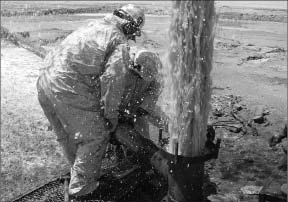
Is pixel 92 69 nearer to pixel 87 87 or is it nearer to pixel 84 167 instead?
pixel 87 87

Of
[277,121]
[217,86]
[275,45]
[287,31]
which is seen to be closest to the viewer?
[277,121]

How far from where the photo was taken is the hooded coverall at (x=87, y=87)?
3.43 metres

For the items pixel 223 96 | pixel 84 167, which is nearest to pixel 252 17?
pixel 223 96

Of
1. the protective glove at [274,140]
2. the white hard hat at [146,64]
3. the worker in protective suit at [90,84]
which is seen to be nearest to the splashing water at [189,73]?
the white hard hat at [146,64]

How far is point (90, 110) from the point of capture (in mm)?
3643

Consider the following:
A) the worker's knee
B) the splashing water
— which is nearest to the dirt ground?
the splashing water

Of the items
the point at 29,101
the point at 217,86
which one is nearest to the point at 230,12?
the point at 217,86

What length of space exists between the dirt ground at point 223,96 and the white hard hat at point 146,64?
0.28 meters

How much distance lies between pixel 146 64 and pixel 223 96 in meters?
3.39

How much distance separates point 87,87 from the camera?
3582 millimetres

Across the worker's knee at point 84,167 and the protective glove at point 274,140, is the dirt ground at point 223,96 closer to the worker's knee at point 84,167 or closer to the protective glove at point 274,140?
the protective glove at point 274,140

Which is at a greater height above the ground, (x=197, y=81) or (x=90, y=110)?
(x=197, y=81)

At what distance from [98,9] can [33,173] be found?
15.2 metres

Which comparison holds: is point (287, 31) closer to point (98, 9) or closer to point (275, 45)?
point (275, 45)
